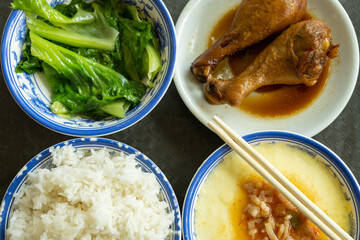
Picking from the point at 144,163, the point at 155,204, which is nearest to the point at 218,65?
the point at 144,163

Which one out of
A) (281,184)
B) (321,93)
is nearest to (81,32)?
(281,184)

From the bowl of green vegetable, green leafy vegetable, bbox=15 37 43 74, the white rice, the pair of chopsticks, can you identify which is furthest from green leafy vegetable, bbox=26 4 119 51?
the pair of chopsticks

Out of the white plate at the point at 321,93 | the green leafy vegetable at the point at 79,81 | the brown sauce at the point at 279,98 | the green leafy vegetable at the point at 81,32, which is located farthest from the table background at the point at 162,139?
the green leafy vegetable at the point at 81,32

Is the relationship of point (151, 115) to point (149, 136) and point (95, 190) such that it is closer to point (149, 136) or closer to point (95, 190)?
point (149, 136)

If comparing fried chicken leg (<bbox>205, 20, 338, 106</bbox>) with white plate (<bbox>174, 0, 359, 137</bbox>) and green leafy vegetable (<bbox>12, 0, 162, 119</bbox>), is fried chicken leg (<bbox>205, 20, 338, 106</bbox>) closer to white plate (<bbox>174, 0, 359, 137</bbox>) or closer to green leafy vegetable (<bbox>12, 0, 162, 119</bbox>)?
white plate (<bbox>174, 0, 359, 137</bbox>)

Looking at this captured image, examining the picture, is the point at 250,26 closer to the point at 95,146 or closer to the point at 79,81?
the point at 79,81

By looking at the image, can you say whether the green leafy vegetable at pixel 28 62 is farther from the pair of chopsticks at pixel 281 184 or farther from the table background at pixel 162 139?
the pair of chopsticks at pixel 281 184
